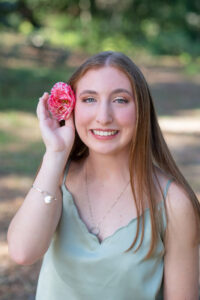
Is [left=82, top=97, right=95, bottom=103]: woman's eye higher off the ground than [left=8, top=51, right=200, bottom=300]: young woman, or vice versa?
[left=82, top=97, right=95, bottom=103]: woman's eye

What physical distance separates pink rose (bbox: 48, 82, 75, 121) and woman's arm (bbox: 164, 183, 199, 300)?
1.69 feet

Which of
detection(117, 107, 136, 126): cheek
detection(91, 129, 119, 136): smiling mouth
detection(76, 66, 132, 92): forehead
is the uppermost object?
detection(76, 66, 132, 92): forehead

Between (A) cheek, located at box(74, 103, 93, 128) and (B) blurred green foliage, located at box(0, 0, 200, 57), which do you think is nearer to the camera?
(A) cheek, located at box(74, 103, 93, 128)

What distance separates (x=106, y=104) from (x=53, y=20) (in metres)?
22.2

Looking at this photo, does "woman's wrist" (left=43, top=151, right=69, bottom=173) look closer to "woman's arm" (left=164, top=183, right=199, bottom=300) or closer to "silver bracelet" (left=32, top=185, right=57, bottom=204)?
"silver bracelet" (left=32, top=185, right=57, bottom=204)

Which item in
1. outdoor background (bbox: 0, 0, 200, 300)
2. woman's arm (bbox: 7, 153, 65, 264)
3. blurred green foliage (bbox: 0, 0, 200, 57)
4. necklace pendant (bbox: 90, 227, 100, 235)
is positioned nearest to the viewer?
woman's arm (bbox: 7, 153, 65, 264)

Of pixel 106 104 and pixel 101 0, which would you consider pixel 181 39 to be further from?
pixel 106 104

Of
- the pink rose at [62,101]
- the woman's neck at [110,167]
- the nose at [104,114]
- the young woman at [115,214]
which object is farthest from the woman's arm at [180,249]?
the pink rose at [62,101]

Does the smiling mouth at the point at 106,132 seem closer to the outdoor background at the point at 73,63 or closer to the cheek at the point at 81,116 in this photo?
the cheek at the point at 81,116

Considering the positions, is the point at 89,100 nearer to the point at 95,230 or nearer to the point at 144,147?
the point at 144,147

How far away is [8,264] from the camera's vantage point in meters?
4.00

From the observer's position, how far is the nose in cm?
179

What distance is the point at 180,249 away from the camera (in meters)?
1.83

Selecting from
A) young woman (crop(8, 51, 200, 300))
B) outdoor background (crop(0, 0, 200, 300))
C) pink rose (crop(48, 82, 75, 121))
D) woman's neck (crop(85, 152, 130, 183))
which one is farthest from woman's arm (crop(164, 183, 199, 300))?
outdoor background (crop(0, 0, 200, 300))
